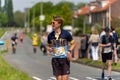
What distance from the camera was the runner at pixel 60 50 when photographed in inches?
442

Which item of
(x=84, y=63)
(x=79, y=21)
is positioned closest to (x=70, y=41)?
(x=84, y=63)

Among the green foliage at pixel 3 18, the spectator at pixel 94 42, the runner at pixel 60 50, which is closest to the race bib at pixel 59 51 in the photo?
the runner at pixel 60 50

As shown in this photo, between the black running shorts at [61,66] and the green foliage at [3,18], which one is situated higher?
the green foliage at [3,18]

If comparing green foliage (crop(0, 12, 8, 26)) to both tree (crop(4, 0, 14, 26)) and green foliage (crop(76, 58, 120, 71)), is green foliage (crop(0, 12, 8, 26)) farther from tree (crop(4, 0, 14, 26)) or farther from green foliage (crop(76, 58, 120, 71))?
green foliage (crop(76, 58, 120, 71))

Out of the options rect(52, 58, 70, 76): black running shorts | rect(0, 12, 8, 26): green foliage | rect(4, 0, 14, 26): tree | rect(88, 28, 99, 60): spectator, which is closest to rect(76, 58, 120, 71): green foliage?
rect(88, 28, 99, 60): spectator

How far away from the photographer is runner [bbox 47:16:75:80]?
11.2 meters

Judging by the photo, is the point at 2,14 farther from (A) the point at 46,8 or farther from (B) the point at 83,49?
(A) the point at 46,8

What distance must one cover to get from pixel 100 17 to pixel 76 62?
96210mm

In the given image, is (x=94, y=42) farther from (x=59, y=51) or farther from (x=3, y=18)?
(x=59, y=51)

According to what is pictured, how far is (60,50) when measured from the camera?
11.3 m

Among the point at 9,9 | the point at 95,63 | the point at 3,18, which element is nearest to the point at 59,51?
the point at 3,18

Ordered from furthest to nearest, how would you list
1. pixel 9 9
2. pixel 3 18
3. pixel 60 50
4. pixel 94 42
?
pixel 94 42, pixel 9 9, pixel 3 18, pixel 60 50

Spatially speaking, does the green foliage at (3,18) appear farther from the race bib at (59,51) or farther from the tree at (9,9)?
the race bib at (59,51)

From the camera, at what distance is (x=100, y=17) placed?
125 meters
